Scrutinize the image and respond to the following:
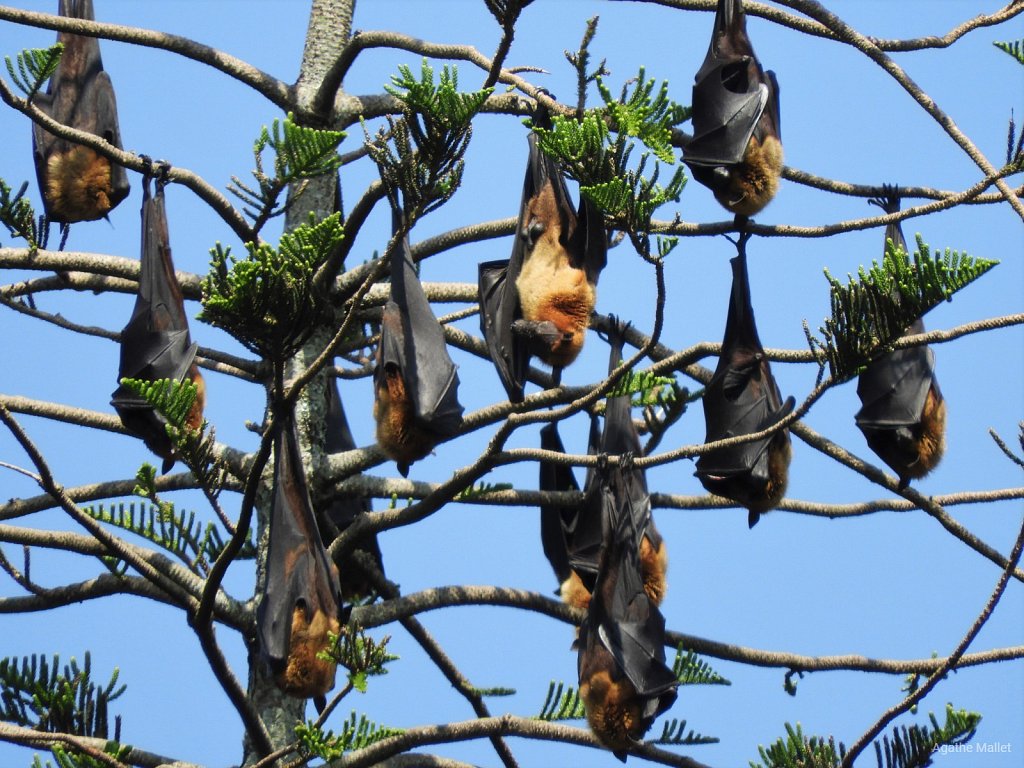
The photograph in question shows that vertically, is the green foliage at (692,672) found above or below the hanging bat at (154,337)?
below

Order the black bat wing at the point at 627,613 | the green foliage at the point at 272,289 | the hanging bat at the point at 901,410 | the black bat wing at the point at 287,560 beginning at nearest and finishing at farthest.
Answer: the green foliage at the point at 272,289 → the black bat wing at the point at 287,560 → the black bat wing at the point at 627,613 → the hanging bat at the point at 901,410

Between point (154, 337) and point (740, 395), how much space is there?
321 centimetres

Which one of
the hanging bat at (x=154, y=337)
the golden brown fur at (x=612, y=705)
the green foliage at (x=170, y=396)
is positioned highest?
the hanging bat at (x=154, y=337)

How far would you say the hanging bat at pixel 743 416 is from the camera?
24.8ft

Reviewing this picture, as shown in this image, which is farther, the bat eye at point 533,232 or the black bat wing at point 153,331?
the bat eye at point 533,232

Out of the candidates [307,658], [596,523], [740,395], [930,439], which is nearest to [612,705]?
[596,523]

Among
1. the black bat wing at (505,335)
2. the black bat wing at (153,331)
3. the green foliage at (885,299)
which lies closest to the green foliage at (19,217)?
the black bat wing at (153,331)

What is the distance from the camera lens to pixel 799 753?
22.1ft

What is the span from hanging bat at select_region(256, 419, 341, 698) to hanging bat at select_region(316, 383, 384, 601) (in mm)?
467

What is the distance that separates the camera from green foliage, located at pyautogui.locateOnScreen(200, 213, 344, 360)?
16.4 feet

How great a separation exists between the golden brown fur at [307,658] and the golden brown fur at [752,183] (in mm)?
3077

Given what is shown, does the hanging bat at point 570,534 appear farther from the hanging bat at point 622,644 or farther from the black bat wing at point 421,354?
the black bat wing at point 421,354

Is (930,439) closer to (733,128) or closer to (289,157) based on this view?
(733,128)

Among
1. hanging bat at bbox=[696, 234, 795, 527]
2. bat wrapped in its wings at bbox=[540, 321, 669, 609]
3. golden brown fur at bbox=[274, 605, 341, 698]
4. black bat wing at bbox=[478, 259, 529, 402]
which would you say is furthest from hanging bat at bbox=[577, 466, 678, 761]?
golden brown fur at bbox=[274, 605, 341, 698]
